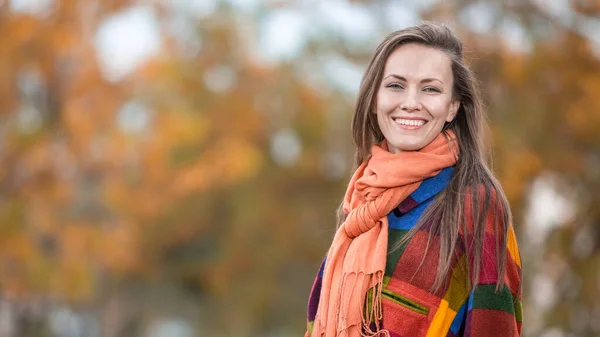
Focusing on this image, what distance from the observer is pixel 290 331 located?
58.4ft

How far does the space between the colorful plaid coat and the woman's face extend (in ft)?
0.59

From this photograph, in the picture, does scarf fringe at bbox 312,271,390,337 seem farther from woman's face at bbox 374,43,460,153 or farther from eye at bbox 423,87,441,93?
eye at bbox 423,87,441,93

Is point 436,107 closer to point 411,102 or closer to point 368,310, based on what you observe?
point 411,102

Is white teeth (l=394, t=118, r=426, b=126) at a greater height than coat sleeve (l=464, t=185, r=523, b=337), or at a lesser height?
A: greater

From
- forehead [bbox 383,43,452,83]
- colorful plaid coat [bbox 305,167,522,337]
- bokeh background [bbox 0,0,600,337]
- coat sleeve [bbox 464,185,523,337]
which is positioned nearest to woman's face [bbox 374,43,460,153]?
forehead [bbox 383,43,452,83]

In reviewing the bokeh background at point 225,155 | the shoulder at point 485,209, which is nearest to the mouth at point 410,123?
the shoulder at point 485,209

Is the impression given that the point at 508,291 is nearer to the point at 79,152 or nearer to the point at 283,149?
the point at 79,152

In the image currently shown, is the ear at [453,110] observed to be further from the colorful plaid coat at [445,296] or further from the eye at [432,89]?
the colorful plaid coat at [445,296]

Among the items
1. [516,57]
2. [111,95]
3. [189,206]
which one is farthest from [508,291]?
[189,206]

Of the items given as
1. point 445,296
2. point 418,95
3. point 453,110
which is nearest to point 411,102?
point 418,95

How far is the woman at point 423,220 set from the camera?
2961 mm

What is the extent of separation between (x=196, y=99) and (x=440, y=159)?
45.8 feet

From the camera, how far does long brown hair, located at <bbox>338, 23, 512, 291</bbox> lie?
9.74 feet

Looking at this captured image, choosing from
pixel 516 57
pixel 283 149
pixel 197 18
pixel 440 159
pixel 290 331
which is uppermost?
pixel 197 18
